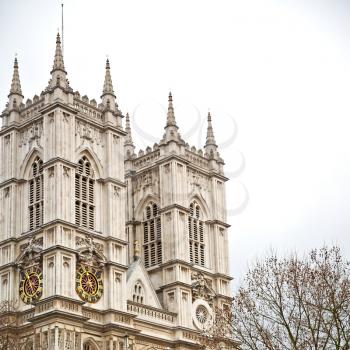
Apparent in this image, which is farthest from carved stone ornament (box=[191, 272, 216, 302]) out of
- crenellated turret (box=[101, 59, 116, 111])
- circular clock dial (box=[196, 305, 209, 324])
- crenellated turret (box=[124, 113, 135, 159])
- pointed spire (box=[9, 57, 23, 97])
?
pointed spire (box=[9, 57, 23, 97])

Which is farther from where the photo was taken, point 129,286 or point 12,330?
point 129,286

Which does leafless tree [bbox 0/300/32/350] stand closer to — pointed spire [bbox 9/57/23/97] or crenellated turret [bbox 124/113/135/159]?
pointed spire [bbox 9/57/23/97]

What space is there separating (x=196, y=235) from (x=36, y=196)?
1597 centimetres

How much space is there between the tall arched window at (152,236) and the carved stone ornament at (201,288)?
10.9 feet

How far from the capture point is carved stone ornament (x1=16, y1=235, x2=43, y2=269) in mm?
64312

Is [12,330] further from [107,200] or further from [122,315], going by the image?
[107,200]

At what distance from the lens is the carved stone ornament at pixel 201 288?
73.8 metres

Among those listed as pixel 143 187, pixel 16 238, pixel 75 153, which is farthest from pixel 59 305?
pixel 143 187

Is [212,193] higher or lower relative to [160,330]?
higher

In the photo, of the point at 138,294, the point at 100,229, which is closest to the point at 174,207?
the point at 138,294

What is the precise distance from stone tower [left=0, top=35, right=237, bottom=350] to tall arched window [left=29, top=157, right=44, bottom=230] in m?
0.08

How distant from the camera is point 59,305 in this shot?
6072cm

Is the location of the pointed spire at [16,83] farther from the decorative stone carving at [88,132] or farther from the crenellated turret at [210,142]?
the crenellated turret at [210,142]

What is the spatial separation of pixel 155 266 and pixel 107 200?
28.5ft
